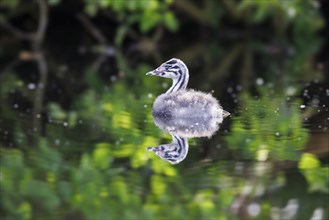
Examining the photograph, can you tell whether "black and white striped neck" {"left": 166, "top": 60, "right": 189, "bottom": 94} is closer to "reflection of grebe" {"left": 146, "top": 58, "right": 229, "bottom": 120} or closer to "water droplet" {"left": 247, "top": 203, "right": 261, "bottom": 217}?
"reflection of grebe" {"left": 146, "top": 58, "right": 229, "bottom": 120}

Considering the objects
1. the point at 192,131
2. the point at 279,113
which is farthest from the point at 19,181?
the point at 279,113

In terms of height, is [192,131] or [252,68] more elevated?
[252,68]

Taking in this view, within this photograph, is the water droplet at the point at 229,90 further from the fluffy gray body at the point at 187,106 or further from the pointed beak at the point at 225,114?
the fluffy gray body at the point at 187,106

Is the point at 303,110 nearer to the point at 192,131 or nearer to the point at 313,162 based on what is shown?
the point at 192,131

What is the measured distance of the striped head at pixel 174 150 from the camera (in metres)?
8.73

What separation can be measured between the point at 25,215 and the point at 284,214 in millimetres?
1864

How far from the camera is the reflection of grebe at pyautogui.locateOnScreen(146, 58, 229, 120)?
9956 millimetres

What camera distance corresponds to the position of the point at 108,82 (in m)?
14.8

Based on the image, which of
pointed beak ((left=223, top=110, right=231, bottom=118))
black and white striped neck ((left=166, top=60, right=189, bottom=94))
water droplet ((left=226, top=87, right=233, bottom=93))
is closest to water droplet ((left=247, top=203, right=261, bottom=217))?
pointed beak ((left=223, top=110, right=231, bottom=118))

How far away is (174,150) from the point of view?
356 inches

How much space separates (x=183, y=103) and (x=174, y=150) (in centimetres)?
109

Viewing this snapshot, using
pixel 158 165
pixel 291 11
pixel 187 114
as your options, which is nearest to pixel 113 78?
pixel 291 11

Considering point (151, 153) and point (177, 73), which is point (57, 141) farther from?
point (177, 73)

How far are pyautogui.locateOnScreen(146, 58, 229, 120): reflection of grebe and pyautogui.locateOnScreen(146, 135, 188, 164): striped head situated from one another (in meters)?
0.63
